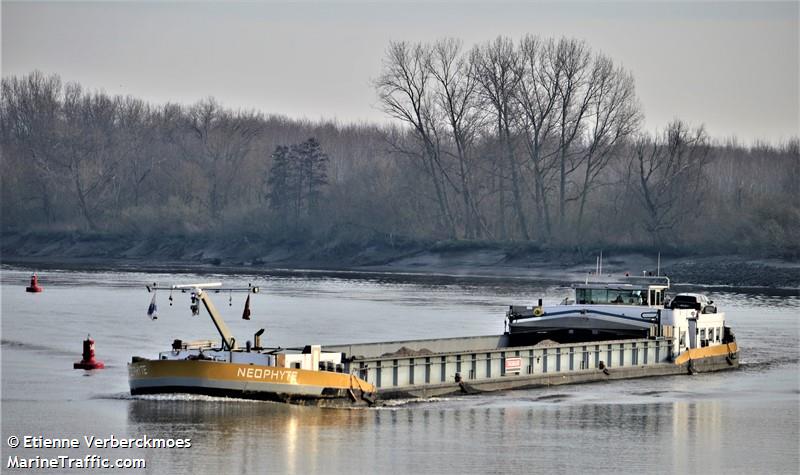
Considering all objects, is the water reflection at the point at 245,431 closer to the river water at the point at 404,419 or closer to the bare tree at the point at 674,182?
the river water at the point at 404,419

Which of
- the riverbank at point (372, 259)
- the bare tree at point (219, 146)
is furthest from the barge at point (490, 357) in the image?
the bare tree at point (219, 146)

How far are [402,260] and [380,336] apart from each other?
6456cm

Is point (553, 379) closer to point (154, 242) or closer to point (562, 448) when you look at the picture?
point (562, 448)

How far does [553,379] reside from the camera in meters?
36.8

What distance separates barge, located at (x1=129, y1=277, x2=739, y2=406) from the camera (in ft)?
97.8

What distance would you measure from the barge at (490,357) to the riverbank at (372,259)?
47.1 meters

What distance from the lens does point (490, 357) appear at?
35.1 meters

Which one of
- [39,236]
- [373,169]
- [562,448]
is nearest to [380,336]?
[562,448]

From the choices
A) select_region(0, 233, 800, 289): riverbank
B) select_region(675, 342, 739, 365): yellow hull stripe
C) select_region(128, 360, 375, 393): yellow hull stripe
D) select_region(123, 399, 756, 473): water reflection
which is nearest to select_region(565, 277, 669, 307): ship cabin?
select_region(675, 342, 739, 365): yellow hull stripe

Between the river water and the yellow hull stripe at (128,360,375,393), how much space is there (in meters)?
0.71

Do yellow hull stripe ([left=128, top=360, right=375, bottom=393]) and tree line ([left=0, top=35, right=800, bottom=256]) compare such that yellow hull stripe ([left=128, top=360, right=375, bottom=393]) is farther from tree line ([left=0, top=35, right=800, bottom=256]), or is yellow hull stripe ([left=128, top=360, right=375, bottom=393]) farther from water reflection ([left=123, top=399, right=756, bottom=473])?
tree line ([left=0, top=35, right=800, bottom=256])

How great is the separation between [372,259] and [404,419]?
282 feet

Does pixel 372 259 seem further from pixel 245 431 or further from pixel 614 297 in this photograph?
pixel 245 431

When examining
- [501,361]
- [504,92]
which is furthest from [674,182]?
[501,361]
